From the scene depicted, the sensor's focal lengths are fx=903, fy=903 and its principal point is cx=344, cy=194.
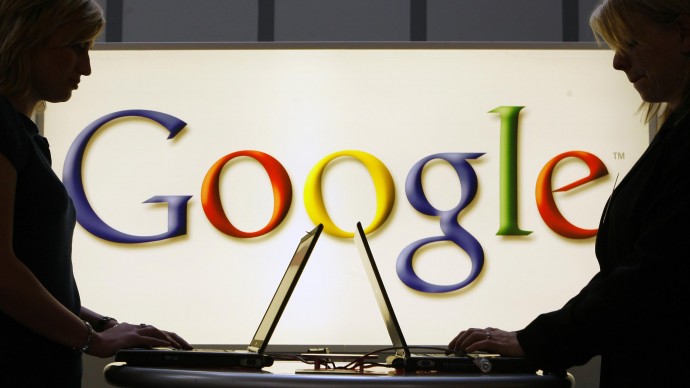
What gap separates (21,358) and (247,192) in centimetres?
227

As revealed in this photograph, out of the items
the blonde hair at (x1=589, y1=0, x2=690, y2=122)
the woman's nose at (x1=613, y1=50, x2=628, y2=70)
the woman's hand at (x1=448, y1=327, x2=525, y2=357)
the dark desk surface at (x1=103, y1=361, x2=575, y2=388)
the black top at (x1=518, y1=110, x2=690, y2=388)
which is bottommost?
the dark desk surface at (x1=103, y1=361, x2=575, y2=388)

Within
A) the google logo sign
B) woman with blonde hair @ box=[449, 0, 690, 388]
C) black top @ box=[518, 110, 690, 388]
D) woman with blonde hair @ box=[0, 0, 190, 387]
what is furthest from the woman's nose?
the google logo sign

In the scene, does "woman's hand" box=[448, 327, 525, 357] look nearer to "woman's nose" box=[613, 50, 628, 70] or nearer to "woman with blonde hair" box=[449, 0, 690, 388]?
"woman with blonde hair" box=[449, 0, 690, 388]

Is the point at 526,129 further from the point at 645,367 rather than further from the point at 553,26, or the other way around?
the point at 645,367

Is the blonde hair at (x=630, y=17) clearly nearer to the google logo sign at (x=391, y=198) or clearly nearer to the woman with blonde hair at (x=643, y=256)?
the woman with blonde hair at (x=643, y=256)

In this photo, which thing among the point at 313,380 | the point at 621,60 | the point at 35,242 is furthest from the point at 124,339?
the point at 621,60

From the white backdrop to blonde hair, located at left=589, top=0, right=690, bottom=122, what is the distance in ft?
6.45

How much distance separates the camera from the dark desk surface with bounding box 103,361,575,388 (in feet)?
5.74

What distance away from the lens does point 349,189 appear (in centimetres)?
408

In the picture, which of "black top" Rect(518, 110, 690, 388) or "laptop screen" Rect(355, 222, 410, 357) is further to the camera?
"laptop screen" Rect(355, 222, 410, 357)

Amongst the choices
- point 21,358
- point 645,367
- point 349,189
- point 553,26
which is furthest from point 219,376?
point 553,26

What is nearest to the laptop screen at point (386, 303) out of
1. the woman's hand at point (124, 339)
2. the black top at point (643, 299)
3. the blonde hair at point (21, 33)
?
the black top at point (643, 299)

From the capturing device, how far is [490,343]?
2.02 metres

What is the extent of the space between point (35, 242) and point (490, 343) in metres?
1.02
